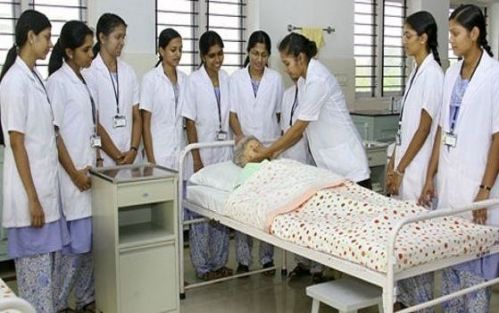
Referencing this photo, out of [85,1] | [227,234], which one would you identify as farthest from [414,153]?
[85,1]

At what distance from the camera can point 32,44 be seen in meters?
2.54

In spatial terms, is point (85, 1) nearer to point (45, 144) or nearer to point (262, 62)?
point (262, 62)

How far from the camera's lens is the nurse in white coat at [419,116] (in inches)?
108

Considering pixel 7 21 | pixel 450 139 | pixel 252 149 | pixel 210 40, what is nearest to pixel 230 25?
pixel 210 40

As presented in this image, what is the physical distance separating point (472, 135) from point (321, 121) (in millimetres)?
922

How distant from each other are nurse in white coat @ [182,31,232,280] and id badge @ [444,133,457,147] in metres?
1.54

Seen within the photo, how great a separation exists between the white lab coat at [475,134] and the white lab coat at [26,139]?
1.81m

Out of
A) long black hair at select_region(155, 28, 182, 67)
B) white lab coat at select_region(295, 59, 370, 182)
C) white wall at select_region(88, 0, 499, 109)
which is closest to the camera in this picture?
white lab coat at select_region(295, 59, 370, 182)

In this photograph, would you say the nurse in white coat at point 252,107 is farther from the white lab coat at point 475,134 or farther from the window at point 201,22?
the white lab coat at point 475,134

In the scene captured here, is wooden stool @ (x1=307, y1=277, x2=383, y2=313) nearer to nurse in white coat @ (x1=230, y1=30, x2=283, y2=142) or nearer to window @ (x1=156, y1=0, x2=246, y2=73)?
nurse in white coat @ (x1=230, y1=30, x2=283, y2=142)

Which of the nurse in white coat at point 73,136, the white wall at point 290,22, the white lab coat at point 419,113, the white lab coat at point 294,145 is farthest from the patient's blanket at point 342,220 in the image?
the white wall at point 290,22

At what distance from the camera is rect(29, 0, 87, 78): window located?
13.6ft

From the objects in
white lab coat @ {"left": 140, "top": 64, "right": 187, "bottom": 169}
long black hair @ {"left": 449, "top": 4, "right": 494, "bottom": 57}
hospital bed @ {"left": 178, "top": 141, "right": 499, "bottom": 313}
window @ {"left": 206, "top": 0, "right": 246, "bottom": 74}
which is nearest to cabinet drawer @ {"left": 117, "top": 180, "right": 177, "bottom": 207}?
hospital bed @ {"left": 178, "top": 141, "right": 499, "bottom": 313}

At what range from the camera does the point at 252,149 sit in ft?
10.9
